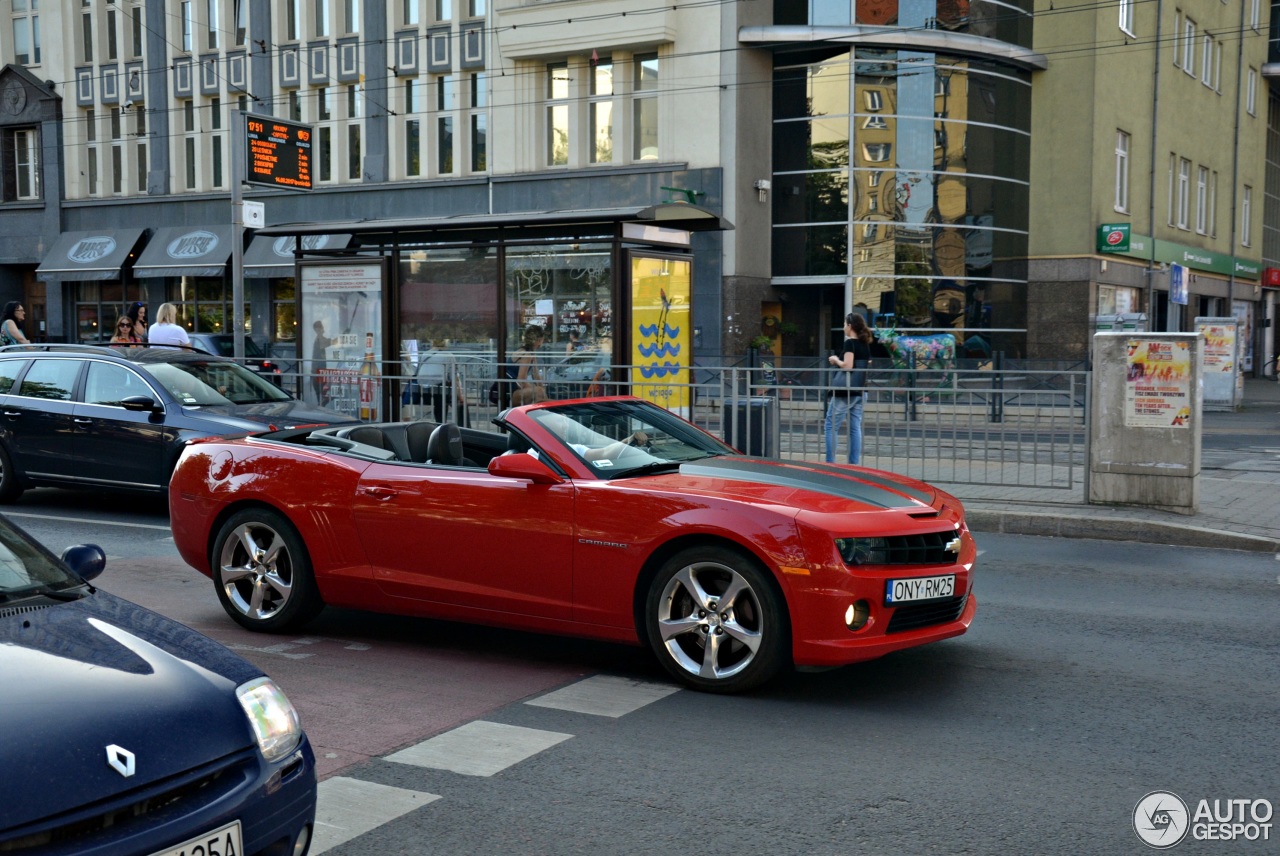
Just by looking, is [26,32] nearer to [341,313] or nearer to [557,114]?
[557,114]

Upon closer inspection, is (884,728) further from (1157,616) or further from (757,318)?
(757,318)

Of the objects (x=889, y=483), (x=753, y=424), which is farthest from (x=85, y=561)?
(x=753, y=424)

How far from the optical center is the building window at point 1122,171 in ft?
118

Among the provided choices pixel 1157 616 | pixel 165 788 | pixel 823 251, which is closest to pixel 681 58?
pixel 823 251

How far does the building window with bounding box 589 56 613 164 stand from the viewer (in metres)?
31.9

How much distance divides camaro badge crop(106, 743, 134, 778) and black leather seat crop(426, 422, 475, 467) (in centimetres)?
399

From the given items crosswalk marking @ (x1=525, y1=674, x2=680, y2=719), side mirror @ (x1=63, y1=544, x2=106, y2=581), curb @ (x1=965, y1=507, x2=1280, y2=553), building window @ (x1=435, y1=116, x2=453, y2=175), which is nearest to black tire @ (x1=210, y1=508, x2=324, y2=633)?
crosswalk marking @ (x1=525, y1=674, x2=680, y2=719)

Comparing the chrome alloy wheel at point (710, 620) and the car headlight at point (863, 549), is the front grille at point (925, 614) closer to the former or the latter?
the car headlight at point (863, 549)

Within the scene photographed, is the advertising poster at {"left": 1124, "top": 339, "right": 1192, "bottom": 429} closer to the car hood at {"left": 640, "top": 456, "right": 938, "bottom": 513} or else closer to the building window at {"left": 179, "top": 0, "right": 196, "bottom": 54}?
the car hood at {"left": 640, "top": 456, "right": 938, "bottom": 513}

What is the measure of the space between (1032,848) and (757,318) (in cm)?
2765

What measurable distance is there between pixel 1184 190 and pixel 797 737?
41.9m

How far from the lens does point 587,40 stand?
31375 mm

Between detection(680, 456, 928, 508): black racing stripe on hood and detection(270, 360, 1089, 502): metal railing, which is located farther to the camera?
detection(270, 360, 1089, 502): metal railing

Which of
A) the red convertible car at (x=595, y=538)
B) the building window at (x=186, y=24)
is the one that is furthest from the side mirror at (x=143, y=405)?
the building window at (x=186, y=24)
